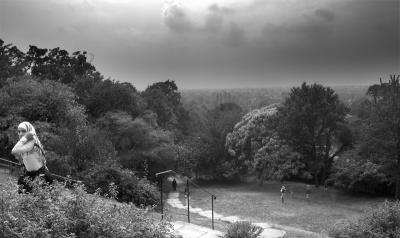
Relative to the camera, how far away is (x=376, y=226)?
35.7ft

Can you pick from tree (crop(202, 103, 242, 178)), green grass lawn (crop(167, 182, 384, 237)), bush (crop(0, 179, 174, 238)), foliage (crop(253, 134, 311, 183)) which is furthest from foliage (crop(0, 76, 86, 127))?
tree (crop(202, 103, 242, 178))

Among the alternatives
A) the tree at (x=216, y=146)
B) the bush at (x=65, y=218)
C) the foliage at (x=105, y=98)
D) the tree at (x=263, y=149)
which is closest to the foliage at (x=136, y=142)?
the foliage at (x=105, y=98)

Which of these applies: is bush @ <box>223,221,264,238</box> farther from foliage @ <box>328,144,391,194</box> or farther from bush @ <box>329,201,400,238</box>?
foliage @ <box>328,144,391,194</box>

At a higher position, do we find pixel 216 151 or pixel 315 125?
pixel 315 125

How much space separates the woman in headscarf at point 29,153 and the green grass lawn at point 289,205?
14.3 meters

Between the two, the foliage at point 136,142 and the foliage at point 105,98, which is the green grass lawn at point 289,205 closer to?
the foliage at point 136,142

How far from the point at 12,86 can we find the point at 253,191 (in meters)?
21.5

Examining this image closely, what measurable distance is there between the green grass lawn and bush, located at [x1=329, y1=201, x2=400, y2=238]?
8.16m

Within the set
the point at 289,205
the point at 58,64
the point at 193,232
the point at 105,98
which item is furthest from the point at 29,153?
the point at 58,64

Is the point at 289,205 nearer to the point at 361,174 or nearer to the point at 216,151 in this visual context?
the point at 361,174

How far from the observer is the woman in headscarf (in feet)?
23.4

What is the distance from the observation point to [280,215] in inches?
944

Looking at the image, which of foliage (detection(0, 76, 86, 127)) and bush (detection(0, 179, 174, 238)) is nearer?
bush (detection(0, 179, 174, 238))

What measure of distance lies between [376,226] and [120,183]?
1000cm
